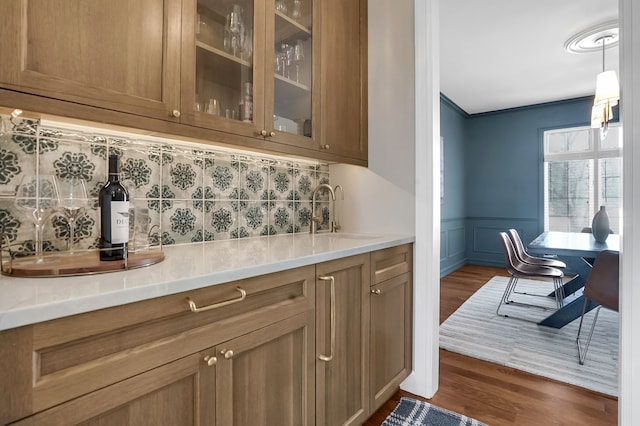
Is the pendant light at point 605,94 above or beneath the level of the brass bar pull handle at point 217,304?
above

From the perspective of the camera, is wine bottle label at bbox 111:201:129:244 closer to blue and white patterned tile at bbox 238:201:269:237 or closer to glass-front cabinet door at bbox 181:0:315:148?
glass-front cabinet door at bbox 181:0:315:148

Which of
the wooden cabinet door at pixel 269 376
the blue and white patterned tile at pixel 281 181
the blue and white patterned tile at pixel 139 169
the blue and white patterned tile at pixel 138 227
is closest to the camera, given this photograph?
the wooden cabinet door at pixel 269 376

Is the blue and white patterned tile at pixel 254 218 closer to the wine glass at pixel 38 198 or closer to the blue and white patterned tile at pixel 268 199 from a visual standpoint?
the blue and white patterned tile at pixel 268 199

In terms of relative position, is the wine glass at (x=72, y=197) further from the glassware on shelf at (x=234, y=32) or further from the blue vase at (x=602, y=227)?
the blue vase at (x=602, y=227)

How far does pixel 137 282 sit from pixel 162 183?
74cm

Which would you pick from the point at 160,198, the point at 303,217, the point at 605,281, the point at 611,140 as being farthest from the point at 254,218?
the point at 611,140

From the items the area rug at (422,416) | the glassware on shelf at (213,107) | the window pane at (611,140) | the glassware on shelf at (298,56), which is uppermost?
the window pane at (611,140)

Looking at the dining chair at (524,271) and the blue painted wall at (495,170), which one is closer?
the dining chair at (524,271)

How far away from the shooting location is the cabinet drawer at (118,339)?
562 mm

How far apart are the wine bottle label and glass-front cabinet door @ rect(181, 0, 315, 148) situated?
0.38 metres

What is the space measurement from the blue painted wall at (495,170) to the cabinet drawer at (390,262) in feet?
11.2

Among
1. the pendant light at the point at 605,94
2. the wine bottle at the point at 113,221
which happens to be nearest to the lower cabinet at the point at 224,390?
the wine bottle at the point at 113,221

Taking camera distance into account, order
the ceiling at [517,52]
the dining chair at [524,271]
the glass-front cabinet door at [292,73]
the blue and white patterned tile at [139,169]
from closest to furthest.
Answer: the blue and white patterned tile at [139,169], the glass-front cabinet door at [292,73], the ceiling at [517,52], the dining chair at [524,271]

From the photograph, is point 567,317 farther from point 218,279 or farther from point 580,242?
point 218,279
